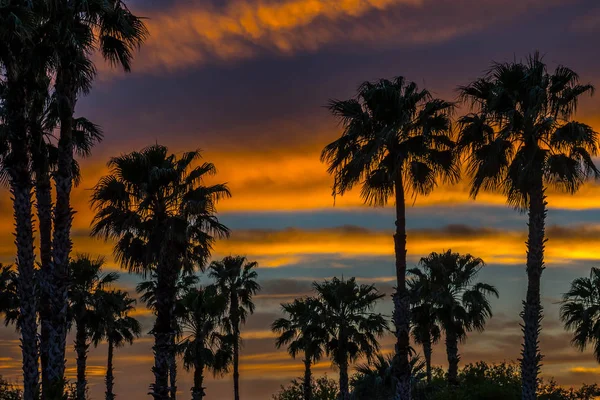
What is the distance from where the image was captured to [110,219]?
136 feet

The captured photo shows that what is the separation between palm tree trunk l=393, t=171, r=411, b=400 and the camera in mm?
36719

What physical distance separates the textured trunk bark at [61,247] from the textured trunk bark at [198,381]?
28955mm

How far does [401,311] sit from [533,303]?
18.3 ft

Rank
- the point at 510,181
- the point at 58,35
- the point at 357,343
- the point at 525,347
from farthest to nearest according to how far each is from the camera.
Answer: the point at 357,343, the point at 510,181, the point at 525,347, the point at 58,35

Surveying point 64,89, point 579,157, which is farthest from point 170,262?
point 579,157

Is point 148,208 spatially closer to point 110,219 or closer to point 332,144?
point 110,219

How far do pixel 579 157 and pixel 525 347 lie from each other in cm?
825

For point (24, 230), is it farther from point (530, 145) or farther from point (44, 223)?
point (530, 145)

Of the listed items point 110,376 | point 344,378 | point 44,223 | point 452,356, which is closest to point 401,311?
point 44,223

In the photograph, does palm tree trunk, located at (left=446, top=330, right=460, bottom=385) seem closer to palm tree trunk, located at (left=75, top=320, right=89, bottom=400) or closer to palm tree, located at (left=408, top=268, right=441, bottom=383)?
palm tree, located at (left=408, top=268, right=441, bottom=383)

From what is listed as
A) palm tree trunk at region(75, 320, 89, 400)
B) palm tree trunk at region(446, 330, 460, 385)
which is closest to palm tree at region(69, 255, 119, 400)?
palm tree trunk at region(75, 320, 89, 400)

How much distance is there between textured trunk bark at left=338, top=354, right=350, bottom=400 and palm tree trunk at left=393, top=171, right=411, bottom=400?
19657 mm

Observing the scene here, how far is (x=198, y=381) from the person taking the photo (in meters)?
59.7

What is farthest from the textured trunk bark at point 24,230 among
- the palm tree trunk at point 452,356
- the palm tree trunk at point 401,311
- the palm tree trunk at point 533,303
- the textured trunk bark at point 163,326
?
the palm tree trunk at point 452,356
